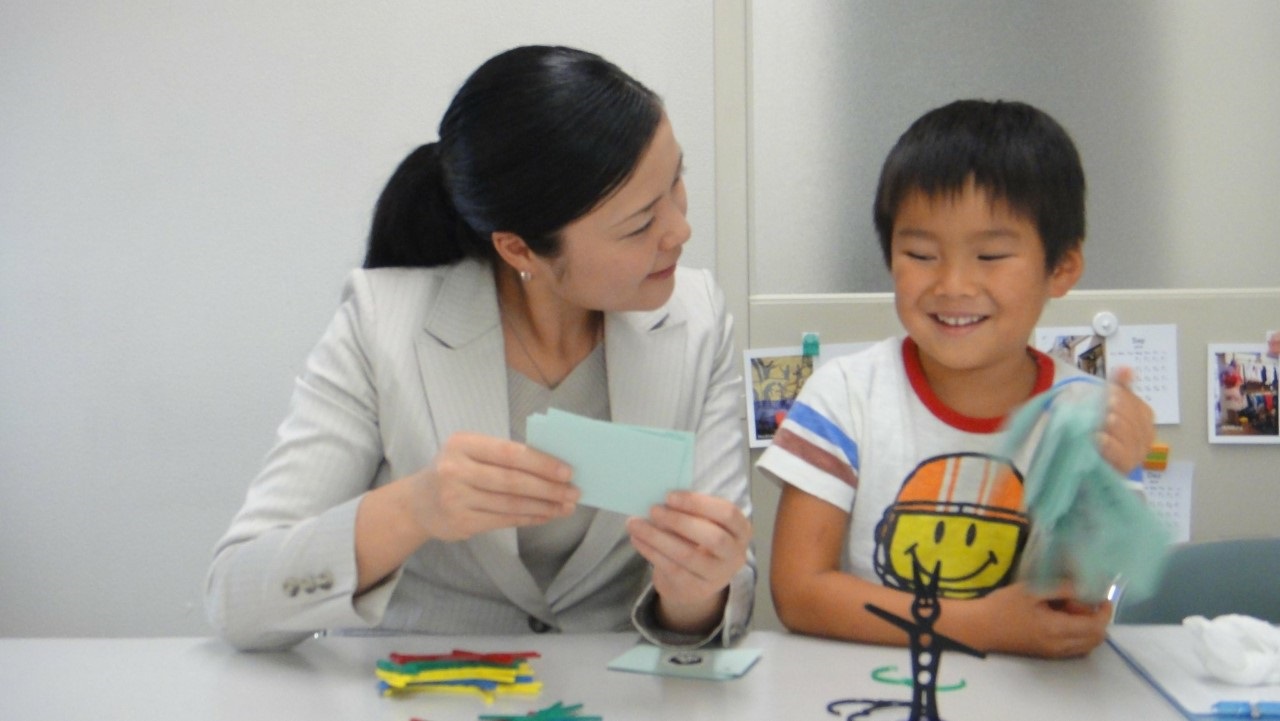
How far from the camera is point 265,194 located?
232 centimetres

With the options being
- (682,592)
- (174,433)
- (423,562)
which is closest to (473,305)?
(423,562)

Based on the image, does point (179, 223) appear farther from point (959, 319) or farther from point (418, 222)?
point (959, 319)

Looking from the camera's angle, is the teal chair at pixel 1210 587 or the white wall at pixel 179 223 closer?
the teal chair at pixel 1210 587

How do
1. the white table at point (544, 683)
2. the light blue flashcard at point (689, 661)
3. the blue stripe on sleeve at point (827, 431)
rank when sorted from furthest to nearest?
the blue stripe on sleeve at point (827, 431), the light blue flashcard at point (689, 661), the white table at point (544, 683)

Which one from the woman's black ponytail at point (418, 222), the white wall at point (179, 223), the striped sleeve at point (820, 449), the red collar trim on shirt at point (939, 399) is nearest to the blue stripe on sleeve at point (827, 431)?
the striped sleeve at point (820, 449)

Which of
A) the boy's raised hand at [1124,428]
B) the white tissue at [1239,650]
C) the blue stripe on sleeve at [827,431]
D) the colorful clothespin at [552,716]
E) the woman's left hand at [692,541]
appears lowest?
the colorful clothespin at [552,716]

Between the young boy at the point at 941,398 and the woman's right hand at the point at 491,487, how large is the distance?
34cm

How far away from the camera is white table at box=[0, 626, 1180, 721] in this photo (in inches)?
39.7

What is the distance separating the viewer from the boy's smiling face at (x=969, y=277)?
1.29 m

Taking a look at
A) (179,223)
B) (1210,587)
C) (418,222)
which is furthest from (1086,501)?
(179,223)

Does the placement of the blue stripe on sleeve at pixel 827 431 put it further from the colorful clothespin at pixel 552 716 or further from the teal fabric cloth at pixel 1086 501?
the colorful clothespin at pixel 552 716

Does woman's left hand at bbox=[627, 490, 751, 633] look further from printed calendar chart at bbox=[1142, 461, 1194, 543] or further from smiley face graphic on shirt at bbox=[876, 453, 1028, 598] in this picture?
printed calendar chart at bbox=[1142, 461, 1194, 543]

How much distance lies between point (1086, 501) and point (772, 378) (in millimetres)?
871

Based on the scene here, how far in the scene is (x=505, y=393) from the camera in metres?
1.33
